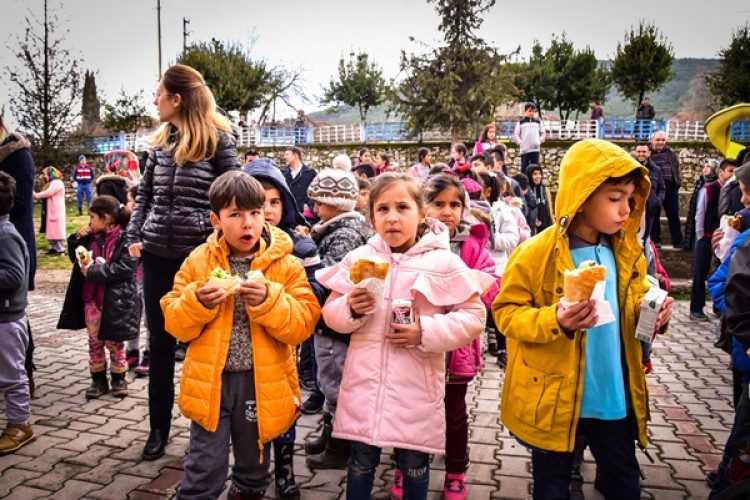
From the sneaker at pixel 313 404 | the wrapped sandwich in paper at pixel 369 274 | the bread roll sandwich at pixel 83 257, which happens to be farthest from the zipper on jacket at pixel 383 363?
the bread roll sandwich at pixel 83 257

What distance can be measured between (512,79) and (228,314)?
3275 cm

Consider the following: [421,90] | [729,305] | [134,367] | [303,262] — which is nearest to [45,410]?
[134,367]

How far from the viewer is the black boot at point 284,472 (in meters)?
3.35

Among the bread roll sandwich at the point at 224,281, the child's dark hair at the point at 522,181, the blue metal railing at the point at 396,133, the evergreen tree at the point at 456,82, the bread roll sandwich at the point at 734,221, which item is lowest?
the bread roll sandwich at the point at 224,281

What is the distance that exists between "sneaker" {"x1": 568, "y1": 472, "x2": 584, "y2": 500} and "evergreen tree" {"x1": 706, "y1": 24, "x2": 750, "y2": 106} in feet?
106

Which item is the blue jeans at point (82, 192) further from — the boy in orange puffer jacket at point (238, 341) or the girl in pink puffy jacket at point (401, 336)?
the girl in pink puffy jacket at point (401, 336)

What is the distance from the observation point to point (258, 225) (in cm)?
287

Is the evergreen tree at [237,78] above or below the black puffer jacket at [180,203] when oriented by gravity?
above

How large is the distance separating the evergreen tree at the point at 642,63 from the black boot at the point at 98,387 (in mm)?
40280

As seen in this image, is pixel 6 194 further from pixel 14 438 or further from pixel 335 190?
pixel 335 190

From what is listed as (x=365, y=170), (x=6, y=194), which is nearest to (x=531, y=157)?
(x=365, y=170)

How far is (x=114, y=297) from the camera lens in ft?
16.1

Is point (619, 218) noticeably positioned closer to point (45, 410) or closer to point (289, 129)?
point (45, 410)

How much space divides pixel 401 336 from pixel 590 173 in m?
1.12
